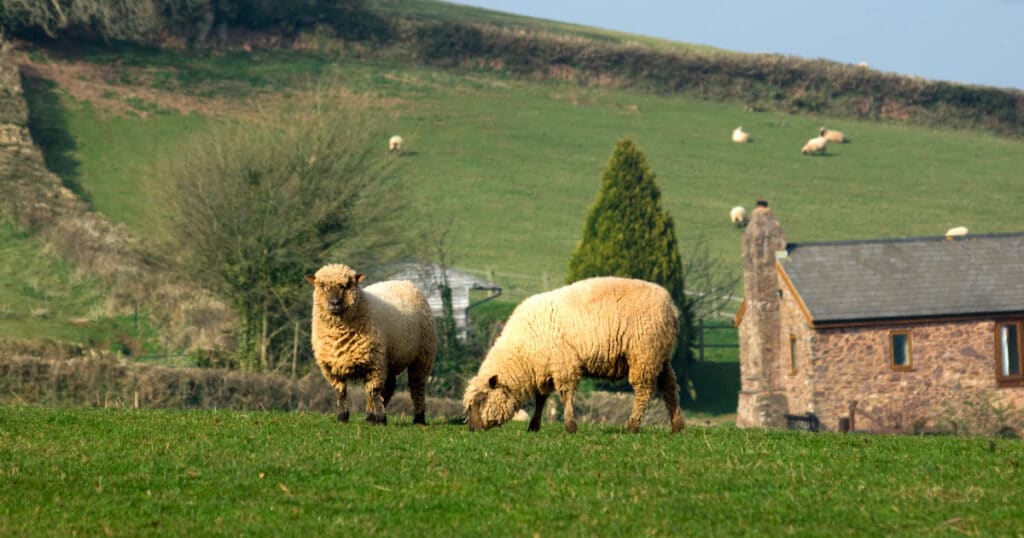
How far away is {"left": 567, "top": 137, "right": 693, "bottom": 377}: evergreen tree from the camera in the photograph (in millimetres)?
56000

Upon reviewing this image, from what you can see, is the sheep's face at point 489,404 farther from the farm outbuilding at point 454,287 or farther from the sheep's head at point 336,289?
the farm outbuilding at point 454,287

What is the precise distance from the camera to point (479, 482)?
1474cm

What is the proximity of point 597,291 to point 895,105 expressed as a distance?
8111 cm

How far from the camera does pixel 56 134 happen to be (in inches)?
2813

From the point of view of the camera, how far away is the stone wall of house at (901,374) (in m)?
46.5

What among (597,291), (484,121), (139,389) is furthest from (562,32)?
(597,291)

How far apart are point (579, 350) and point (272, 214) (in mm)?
25036

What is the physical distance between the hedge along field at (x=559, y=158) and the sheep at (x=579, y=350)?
40.5m

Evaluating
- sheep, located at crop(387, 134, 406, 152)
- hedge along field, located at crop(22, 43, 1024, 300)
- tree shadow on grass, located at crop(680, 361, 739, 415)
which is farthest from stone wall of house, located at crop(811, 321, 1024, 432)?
sheep, located at crop(387, 134, 406, 152)

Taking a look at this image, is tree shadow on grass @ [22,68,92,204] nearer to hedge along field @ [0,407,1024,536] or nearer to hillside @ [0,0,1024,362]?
hillside @ [0,0,1024,362]

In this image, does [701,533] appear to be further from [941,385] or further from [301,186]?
[941,385]

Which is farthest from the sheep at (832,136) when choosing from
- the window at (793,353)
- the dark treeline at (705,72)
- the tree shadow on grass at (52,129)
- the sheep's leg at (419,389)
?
the sheep's leg at (419,389)

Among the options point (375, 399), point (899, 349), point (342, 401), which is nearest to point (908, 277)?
point (899, 349)

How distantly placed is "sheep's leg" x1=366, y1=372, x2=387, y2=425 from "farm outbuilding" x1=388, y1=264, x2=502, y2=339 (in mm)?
26551
